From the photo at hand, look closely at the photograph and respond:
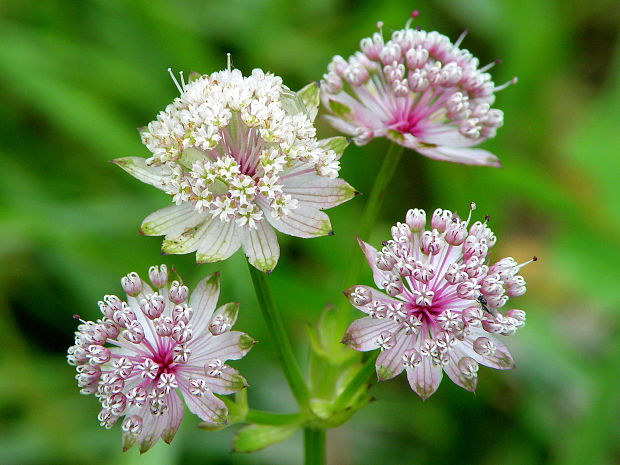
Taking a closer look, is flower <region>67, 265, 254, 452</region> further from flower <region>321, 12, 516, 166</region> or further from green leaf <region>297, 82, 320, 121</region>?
flower <region>321, 12, 516, 166</region>

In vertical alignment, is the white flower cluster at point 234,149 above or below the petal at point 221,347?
above

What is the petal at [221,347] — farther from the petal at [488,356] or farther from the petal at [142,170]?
the petal at [488,356]

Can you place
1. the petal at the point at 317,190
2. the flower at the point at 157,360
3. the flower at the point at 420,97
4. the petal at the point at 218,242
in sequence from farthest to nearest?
the flower at the point at 420,97 < the petal at the point at 317,190 < the petal at the point at 218,242 < the flower at the point at 157,360

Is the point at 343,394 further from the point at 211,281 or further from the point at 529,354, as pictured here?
the point at 529,354

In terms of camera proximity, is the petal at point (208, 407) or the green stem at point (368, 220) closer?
the petal at point (208, 407)

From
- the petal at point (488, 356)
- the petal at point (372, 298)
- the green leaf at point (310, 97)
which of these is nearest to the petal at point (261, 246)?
the petal at point (372, 298)

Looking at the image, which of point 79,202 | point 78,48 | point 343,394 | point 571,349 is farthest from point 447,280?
point 78,48

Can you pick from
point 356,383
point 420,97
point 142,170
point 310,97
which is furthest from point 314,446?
point 420,97
